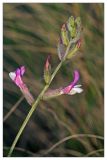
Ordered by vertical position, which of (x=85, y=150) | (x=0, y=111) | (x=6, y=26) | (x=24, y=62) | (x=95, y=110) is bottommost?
(x=85, y=150)

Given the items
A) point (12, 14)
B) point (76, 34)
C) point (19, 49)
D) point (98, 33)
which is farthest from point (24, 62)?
point (76, 34)

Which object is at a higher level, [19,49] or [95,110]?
[19,49]

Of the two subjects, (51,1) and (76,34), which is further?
(51,1)

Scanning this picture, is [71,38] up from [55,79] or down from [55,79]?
up

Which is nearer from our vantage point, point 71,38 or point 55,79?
point 71,38

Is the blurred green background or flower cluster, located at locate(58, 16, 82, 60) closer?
flower cluster, located at locate(58, 16, 82, 60)

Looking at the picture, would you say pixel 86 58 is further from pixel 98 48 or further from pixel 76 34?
pixel 76 34

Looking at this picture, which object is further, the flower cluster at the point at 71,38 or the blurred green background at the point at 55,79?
the blurred green background at the point at 55,79
